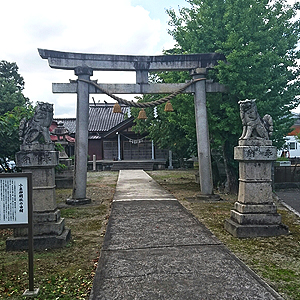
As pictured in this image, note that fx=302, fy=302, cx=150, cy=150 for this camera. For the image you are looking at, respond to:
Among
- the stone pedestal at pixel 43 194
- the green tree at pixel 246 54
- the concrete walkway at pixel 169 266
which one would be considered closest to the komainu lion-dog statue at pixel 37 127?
the stone pedestal at pixel 43 194

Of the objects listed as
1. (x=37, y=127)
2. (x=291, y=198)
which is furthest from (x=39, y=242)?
(x=291, y=198)

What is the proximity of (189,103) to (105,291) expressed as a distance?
912 centimetres

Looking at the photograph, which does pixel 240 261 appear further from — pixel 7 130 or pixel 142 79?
pixel 142 79

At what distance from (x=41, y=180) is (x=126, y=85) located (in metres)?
5.36

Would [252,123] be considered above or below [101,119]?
below

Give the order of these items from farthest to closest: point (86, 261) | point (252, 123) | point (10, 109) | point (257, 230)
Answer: point (10, 109) → point (252, 123) → point (257, 230) → point (86, 261)

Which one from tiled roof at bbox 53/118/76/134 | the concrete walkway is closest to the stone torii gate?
the concrete walkway

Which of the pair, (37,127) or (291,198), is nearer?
(37,127)

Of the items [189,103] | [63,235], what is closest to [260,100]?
[189,103]

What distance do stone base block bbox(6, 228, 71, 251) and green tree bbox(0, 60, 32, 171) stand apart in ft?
9.58

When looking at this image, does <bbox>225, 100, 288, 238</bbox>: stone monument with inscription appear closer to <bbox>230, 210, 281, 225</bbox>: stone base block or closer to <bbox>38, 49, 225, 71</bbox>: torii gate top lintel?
<bbox>230, 210, 281, 225</bbox>: stone base block

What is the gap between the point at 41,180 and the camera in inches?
226

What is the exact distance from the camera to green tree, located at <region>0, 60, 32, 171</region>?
7.56 meters

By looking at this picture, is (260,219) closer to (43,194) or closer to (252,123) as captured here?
(252,123)
